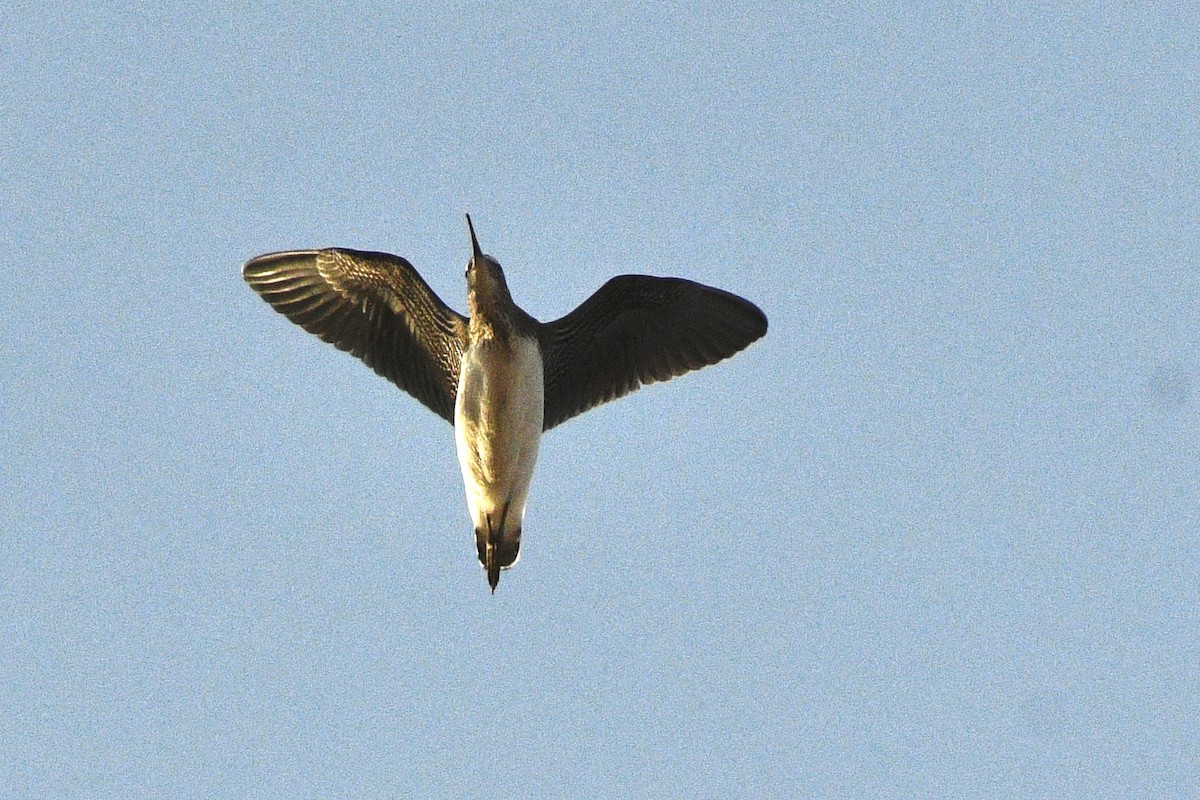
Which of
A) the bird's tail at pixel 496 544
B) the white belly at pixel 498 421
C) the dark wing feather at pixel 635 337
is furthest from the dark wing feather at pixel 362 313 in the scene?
the bird's tail at pixel 496 544

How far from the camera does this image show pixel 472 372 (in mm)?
17203

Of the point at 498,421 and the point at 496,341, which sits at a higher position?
the point at 496,341

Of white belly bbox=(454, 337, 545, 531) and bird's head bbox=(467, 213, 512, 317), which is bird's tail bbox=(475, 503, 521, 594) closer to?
white belly bbox=(454, 337, 545, 531)

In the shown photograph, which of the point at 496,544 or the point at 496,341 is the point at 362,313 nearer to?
the point at 496,341

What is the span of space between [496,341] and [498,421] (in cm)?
78

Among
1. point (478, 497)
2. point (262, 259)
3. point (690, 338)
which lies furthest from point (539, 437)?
point (262, 259)

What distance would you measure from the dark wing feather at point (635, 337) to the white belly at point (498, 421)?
75cm

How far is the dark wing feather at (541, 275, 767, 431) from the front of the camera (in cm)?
1809

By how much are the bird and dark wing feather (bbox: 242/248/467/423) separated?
0.01 m

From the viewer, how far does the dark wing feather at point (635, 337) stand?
18094 millimetres

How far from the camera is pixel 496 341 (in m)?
17.2

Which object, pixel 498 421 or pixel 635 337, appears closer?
pixel 498 421

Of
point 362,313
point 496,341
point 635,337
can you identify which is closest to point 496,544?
point 496,341

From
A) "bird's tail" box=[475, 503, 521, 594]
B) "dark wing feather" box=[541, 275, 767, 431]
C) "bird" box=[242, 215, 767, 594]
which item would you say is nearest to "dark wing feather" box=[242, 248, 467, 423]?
"bird" box=[242, 215, 767, 594]
